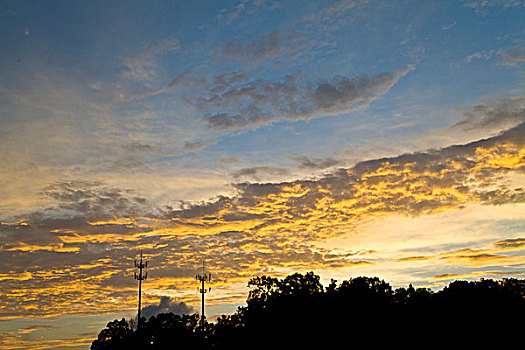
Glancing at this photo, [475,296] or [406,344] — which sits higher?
[475,296]

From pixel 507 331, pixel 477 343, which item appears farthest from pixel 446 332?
pixel 507 331

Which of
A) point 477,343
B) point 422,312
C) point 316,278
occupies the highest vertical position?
point 316,278

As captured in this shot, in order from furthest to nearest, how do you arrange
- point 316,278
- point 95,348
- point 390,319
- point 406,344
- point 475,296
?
point 95,348, point 316,278, point 475,296, point 390,319, point 406,344

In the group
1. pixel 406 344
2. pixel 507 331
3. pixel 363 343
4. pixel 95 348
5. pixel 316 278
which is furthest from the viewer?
pixel 95 348

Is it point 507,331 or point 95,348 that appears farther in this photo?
point 95,348

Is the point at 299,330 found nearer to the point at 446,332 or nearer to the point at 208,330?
the point at 446,332

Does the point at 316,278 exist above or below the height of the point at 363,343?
above

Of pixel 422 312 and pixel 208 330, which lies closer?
pixel 422 312

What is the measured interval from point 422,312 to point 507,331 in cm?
968

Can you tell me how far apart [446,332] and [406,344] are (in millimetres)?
7111

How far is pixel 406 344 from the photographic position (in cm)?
4903

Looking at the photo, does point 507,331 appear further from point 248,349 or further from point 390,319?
point 248,349

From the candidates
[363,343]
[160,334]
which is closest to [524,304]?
[363,343]

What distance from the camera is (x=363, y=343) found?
4444 centimetres
